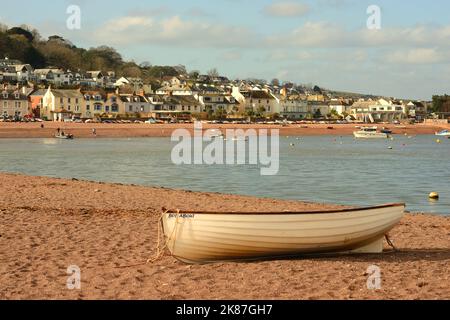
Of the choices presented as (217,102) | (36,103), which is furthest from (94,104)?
(217,102)

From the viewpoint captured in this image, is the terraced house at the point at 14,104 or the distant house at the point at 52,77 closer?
the terraced house at the point at 14,104

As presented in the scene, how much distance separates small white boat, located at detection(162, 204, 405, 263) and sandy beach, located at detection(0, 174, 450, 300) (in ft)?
0.84

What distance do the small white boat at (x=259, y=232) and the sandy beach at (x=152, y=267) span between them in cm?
25

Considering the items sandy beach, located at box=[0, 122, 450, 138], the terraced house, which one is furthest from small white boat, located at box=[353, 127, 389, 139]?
the terraced house

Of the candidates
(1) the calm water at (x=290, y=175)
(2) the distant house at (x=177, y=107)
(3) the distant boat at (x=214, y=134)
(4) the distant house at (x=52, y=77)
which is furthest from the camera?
(4) the distant house at (x=52, y=77)

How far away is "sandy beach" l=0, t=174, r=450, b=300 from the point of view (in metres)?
11.8

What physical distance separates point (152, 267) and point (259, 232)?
6.97 ft

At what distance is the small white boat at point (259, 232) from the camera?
43.1 feet

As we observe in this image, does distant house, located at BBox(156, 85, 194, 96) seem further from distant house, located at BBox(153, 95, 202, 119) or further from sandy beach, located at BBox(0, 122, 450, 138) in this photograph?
sandy beach, located at BBox(0, 122, 450, 138)

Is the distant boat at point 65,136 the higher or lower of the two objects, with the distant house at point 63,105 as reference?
lower

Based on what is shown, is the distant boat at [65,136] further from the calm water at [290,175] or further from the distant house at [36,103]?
the distant house at [36,103]

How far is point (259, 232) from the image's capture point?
13328 millimetres

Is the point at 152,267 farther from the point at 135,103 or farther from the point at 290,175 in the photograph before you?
the point at 135,103

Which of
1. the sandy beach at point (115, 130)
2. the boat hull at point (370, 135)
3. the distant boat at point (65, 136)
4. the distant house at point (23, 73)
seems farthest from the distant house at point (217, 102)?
the distant boat at point (65, 136)
